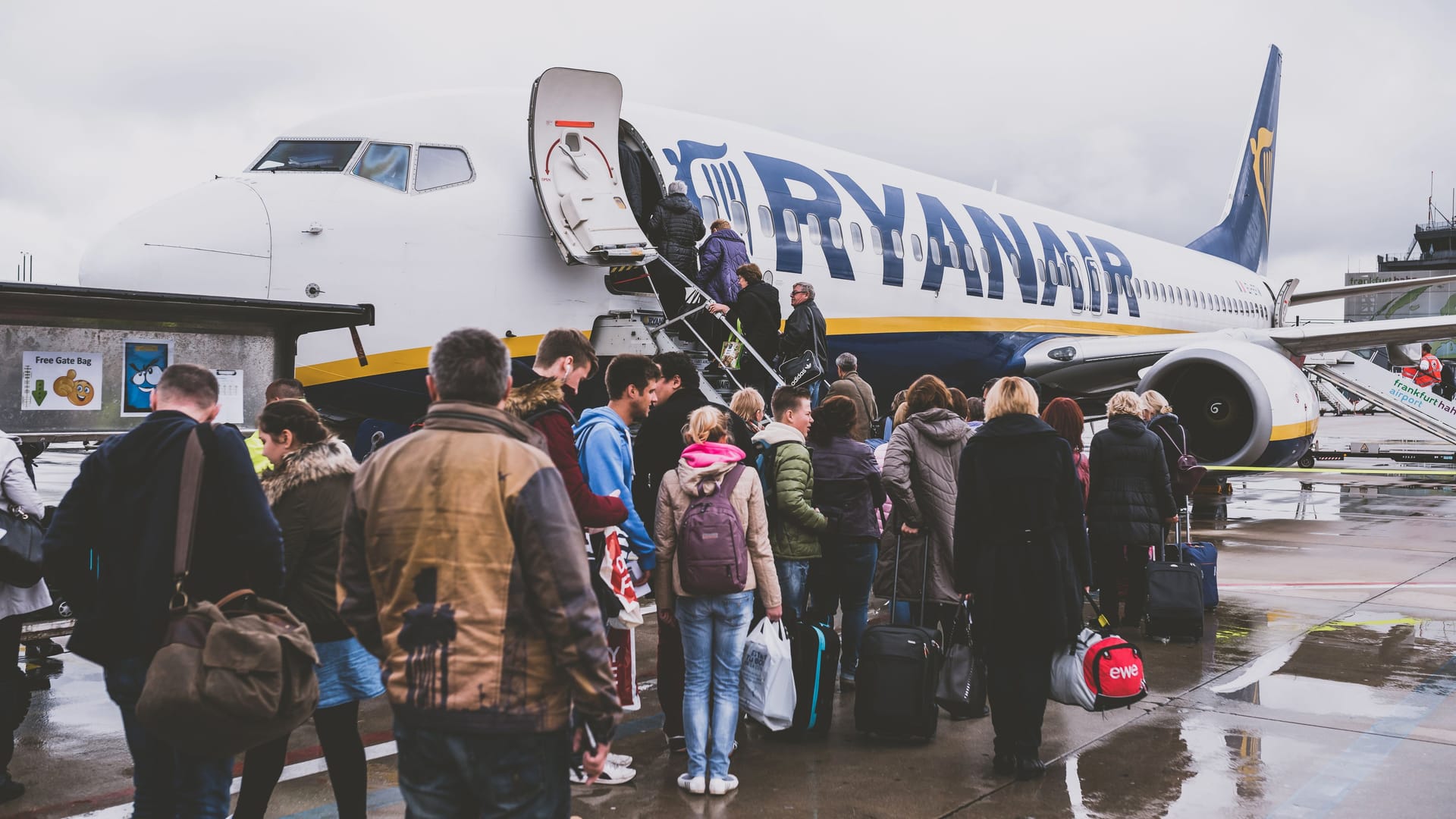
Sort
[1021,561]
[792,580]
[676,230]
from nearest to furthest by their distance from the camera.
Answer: [1021,561]
[792,580]
[676,230]

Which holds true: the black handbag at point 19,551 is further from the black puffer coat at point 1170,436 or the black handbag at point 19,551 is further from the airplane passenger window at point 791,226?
the airplane passenger window at point 791,226

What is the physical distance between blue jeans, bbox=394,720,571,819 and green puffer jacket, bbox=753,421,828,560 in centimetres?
267

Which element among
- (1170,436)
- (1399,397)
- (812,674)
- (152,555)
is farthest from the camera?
(1399,397)

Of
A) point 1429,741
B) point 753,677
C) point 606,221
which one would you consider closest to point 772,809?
point 753,677

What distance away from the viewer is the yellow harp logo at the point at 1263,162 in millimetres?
27578

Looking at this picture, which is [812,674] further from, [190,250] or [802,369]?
[190,250]

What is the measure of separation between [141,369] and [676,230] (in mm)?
3847

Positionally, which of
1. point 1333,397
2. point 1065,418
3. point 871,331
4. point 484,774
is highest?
point 1333,397

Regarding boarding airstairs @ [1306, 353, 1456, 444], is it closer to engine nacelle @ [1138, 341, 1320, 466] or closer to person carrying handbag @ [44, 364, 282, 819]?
engine nacelle @ [1138, 341, 1320, 466]

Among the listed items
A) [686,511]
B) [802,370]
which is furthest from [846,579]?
[802,370]

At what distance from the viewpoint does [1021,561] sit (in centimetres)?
458

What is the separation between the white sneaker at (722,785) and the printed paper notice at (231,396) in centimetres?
337

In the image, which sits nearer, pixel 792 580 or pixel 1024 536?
pixel 1024 536

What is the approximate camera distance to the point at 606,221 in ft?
26.6
